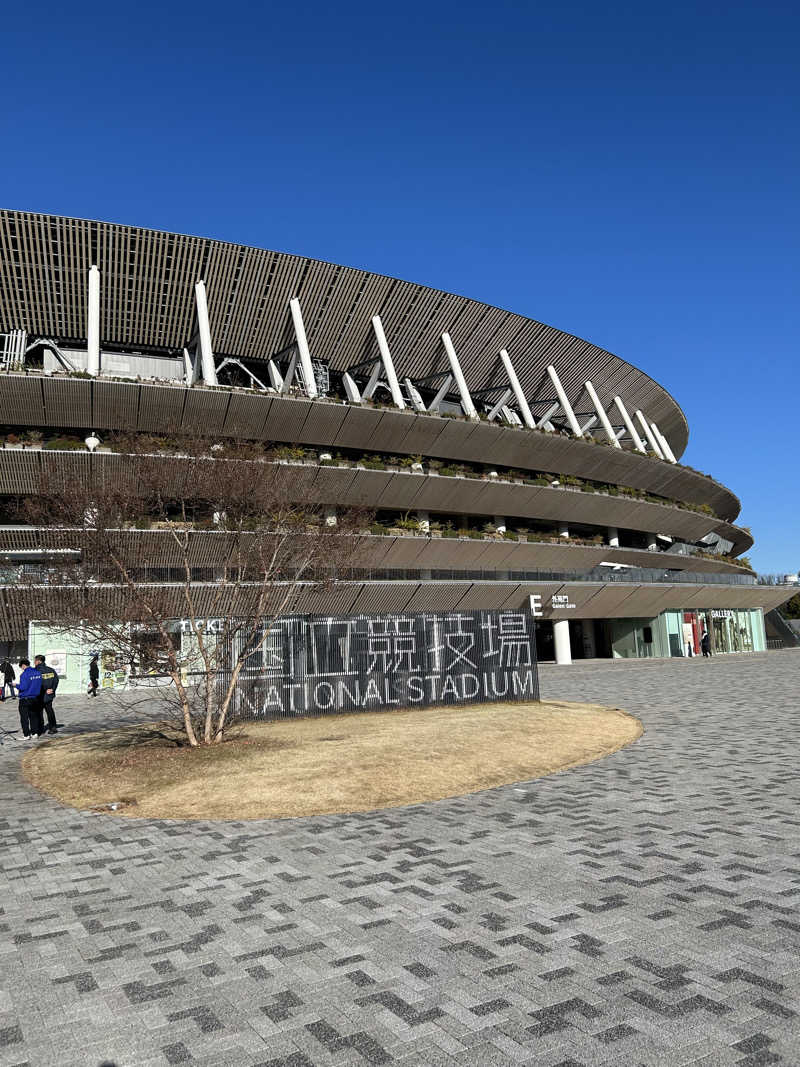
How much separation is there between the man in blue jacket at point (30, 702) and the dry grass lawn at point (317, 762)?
924 millimetres

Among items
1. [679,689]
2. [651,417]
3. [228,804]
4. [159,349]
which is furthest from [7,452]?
[651,417]

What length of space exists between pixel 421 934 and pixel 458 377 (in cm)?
3767

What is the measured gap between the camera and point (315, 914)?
5.45 meters

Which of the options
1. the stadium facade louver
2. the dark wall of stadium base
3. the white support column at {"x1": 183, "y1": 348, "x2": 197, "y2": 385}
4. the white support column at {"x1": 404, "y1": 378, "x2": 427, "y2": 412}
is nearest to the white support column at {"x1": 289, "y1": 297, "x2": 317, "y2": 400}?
the stadium facade louver

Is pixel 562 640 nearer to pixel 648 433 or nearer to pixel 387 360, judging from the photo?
pixel 387 360

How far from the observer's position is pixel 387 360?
128 ft

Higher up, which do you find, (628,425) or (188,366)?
A: (188,366)

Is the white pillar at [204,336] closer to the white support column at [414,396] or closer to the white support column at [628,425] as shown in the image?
the white support column at [414,396]

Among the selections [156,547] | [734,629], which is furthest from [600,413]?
[156,547]

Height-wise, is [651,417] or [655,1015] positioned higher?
[651,417]

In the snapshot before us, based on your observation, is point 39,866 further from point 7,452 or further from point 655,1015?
point 7,452

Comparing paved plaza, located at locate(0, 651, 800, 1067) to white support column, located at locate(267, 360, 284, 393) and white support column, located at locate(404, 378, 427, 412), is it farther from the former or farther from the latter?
white support column, located at locate(267, 360, 284, 393)

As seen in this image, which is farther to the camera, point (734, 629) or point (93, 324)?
point (734, 629)

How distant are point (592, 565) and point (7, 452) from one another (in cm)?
3095
